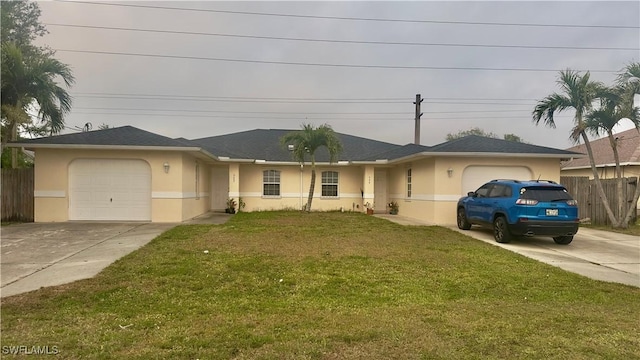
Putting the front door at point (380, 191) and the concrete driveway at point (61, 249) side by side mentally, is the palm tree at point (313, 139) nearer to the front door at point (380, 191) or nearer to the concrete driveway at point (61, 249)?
the front door at point (380, 191)

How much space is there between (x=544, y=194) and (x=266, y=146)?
16.1 m

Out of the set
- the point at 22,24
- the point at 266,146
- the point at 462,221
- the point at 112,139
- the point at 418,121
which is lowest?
the point at 462,221

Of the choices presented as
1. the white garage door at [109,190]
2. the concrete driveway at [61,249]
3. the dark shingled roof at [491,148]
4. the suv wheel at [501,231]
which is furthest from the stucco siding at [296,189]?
the suv wheel at [501,231]

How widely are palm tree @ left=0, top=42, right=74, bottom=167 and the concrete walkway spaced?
15509 mm

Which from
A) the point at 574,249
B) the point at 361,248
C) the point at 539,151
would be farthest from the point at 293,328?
the point at 539,151

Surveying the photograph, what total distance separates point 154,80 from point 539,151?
1917 centimetres

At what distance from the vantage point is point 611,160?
75.5ft

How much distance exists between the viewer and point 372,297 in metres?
5.20

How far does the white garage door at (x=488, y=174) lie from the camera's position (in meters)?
14.8

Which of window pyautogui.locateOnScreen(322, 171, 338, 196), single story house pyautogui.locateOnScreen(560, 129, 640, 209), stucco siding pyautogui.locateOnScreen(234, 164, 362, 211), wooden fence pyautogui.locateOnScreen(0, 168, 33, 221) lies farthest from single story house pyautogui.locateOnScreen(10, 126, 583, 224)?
single story house pyautogui.locateOnScreen(560, 129, 640, 209)

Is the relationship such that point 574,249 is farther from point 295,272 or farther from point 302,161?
point 302,161

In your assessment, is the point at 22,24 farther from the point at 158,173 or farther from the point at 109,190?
the point at 158,173

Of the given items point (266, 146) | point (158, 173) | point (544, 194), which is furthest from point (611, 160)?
point (158, 173)

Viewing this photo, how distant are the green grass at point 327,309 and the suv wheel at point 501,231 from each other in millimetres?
2387
